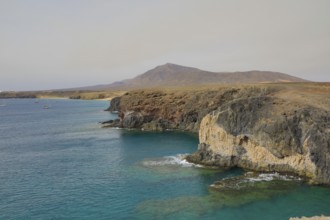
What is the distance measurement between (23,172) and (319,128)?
41.5 metres

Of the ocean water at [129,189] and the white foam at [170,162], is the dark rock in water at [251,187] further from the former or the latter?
the white foam at [170,162]

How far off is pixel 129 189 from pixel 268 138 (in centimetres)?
2013

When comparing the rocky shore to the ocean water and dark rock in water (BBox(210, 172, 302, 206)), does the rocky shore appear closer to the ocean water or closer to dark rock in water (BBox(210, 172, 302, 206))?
dark rock in water (BBox(210, 172, 302, 206))

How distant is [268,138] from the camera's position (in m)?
47.8

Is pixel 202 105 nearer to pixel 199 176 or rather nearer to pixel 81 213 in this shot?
pixel 199 176

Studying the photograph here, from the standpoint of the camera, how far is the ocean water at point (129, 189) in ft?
116

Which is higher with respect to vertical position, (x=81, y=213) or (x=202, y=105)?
(x=202, y=105)

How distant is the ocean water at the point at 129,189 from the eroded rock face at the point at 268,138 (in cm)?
282

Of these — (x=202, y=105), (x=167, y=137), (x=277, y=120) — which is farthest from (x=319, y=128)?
(x=202, y=105)

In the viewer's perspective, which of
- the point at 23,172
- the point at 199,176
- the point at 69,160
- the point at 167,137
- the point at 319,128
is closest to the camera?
the point at 319,128

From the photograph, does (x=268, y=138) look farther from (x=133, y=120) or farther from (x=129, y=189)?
(x=133, y=120)

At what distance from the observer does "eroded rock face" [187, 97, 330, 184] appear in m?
43.3

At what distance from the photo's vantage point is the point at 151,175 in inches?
1897

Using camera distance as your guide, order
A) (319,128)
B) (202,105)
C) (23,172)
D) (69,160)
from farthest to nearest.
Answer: (202,105) < (69,160) < (23,172) < (319,128)
